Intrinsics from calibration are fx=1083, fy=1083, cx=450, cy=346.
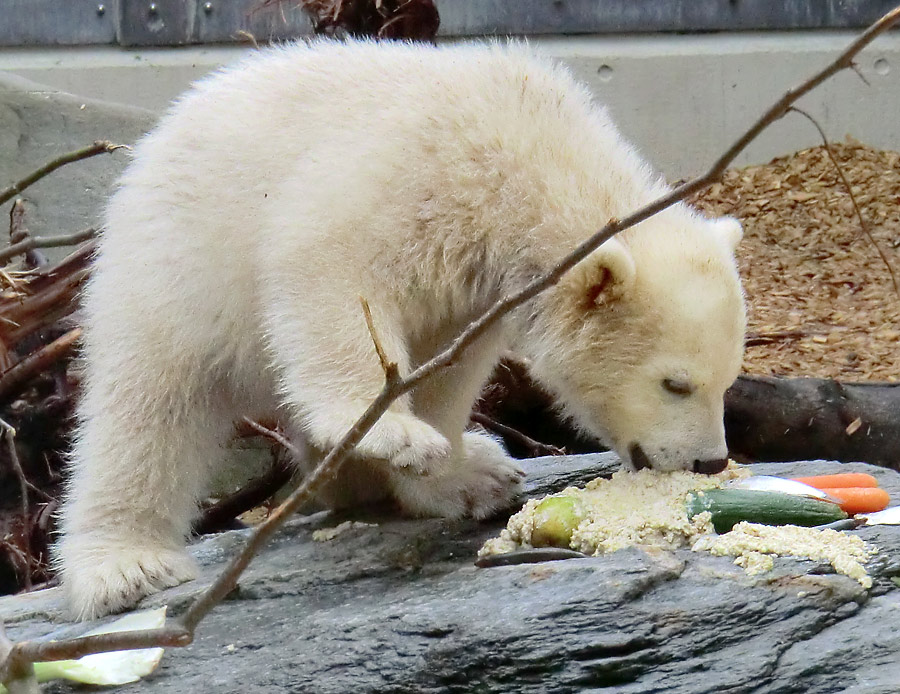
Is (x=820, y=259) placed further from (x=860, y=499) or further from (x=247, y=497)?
(x=860, y=499)

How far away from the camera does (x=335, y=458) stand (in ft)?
6.91

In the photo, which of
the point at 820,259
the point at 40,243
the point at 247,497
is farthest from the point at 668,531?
the point at 820,259

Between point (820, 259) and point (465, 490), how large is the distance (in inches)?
261

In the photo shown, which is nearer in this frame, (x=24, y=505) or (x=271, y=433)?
(x=24, y=505)

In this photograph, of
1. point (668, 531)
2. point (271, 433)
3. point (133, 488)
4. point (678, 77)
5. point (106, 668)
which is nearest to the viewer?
point (106, 668)

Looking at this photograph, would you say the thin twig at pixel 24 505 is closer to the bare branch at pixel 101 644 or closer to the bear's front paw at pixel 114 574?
the bear's front paw at pixel 114 574

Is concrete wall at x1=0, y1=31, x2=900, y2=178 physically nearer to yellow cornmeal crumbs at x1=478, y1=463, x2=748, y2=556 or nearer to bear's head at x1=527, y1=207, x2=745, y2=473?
bear's head at x1=527, y1=207, x2=745, y2=473

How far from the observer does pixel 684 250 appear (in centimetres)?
346

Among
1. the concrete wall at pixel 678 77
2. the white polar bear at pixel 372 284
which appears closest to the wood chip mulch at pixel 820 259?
the concrete wall at pixel 678 77

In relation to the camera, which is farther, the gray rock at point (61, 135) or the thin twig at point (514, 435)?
the gray rock at point (61, 135)

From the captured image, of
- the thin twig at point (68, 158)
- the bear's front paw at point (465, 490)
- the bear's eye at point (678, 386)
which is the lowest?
the bear's front paw at point (465, 490)

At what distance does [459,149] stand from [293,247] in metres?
0.62

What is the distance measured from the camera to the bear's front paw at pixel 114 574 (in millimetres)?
3510

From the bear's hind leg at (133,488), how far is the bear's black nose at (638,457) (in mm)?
1508
